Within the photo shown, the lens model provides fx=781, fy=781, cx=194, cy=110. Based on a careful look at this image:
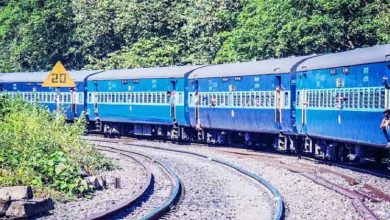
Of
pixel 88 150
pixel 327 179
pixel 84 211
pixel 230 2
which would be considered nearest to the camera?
pixel 84 211

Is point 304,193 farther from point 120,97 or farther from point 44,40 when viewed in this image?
point 44,40

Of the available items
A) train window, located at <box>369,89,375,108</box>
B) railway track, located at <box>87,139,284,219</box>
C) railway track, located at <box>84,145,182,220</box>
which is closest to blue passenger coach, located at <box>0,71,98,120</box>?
railway track, located at <box>87,139,284,219</box>

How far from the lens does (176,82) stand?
32406 mm

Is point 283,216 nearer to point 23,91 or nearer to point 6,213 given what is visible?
point 6,213

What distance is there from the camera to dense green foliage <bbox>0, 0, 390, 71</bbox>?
3644 centimetres

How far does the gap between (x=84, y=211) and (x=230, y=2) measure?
38.2 meters

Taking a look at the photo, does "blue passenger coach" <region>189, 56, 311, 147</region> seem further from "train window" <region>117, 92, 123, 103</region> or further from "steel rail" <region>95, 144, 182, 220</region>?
"train window" <region>117, 92, 123, 103</region>

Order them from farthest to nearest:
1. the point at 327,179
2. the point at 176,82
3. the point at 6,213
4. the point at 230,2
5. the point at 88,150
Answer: the point at 230,2 → the point at 176,82 → the point at 88,150 → the point at 327,179 → the point at 6,213

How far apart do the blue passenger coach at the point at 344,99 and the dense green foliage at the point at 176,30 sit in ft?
32.8

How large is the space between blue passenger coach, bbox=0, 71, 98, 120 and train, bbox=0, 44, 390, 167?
55 mm

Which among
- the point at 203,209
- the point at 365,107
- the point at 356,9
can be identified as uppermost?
the point at 356,9

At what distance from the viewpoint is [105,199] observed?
13.9 meters

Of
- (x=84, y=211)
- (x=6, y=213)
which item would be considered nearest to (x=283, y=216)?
(x=84, y=211)

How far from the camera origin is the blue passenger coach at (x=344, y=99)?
16625 millimetres
